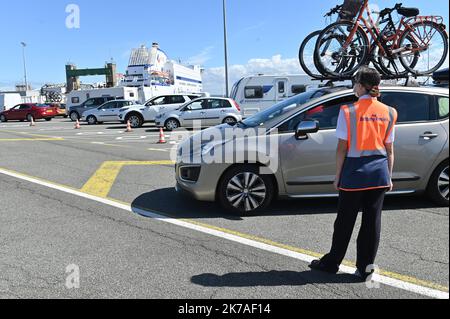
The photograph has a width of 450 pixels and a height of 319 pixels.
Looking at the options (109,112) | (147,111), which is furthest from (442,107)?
(109,112)

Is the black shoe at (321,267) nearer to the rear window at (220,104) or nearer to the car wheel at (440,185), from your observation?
the car wheel at (440,185)

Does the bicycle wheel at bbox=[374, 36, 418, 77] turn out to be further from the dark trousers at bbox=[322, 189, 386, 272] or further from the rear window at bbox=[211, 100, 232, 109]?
the rear window at bbox=[211, 100, 232, 109]

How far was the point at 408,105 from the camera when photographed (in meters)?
5.25

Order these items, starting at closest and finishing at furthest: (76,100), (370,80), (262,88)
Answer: (370,80) → (262,88) → (76,100)

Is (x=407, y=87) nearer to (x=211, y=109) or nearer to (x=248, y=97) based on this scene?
(x=211, y=109)

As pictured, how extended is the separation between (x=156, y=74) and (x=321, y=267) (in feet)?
178

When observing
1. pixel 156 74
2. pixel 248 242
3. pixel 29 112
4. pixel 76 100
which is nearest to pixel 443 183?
pixel 248 242

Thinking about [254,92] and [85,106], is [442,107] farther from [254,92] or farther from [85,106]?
[85,106]

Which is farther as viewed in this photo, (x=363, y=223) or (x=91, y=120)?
(x=91, y=120)

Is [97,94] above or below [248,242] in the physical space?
above

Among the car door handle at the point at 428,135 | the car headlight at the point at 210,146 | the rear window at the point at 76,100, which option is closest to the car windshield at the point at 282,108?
the car headlight at the point at 210,146

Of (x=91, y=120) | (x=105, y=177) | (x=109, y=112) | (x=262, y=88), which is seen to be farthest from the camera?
(x=91, y=120)


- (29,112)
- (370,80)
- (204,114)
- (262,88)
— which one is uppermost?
(262,88)
